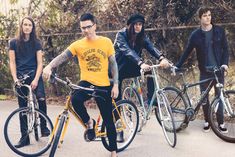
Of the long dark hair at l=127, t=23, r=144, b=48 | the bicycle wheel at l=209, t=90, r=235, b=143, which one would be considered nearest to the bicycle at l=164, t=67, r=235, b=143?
the bicycle wheel at l=209, t=90, r=235, b=143

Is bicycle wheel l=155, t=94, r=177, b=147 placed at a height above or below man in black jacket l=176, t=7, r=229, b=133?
below

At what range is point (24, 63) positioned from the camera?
5637mm

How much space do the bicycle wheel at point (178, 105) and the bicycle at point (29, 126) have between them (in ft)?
6.34

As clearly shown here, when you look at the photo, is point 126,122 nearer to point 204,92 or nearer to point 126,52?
point 126,52

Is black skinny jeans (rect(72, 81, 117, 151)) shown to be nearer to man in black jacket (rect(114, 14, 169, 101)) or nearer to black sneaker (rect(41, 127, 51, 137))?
man in black jacket (rect(114, 14, 169, 101))

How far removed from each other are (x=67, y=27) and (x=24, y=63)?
335 centimetres

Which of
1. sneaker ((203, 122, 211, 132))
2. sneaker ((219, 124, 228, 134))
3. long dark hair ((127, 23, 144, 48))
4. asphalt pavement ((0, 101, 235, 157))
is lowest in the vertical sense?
asphalt pavement ((0, 101, 235, 157))

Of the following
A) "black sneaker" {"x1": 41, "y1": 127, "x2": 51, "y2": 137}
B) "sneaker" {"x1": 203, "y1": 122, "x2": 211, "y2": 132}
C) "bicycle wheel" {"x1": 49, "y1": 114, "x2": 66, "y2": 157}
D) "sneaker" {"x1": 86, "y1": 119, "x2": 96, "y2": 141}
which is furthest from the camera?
"sneaker" {"x1": 203, "y1": 122, "x2": 211, "y2": 132}

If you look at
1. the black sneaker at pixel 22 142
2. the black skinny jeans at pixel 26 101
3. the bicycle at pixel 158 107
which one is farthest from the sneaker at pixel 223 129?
the black sneaker at pixel 22 142

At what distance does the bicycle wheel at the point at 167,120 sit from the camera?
536 centimetres

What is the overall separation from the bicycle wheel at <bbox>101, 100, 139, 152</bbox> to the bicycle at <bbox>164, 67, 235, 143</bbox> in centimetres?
74

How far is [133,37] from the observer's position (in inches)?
224

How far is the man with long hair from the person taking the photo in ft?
18.3

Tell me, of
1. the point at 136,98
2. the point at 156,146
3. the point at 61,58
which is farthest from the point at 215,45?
the point at 61,58
